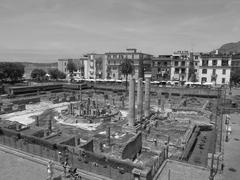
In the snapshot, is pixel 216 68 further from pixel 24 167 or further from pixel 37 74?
pixel 37 74

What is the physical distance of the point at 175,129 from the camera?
32250 millimetres

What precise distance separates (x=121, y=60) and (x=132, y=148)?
77238 mm

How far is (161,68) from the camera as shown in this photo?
93.0 m

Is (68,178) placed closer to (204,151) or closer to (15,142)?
(15,142)

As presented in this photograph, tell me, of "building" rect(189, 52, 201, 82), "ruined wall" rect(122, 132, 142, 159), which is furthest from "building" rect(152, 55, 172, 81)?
"ruined wall" rect(122, 132, 142, 159)

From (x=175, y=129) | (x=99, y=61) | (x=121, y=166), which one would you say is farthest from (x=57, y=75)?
(x=121, y=166)

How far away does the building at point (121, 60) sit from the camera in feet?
315

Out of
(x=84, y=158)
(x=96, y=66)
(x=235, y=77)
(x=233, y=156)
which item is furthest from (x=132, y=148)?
(x=96, y=66)

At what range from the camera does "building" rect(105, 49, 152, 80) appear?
315ft

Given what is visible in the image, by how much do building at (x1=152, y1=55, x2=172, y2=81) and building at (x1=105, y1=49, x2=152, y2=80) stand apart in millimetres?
6854

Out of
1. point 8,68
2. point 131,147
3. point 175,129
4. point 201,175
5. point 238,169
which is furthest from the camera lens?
point 8,68

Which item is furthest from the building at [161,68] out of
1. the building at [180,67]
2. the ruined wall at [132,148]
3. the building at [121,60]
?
the ruined wall at [132,148]

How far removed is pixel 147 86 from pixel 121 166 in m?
25.4

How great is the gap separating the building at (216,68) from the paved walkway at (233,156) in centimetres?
4905
